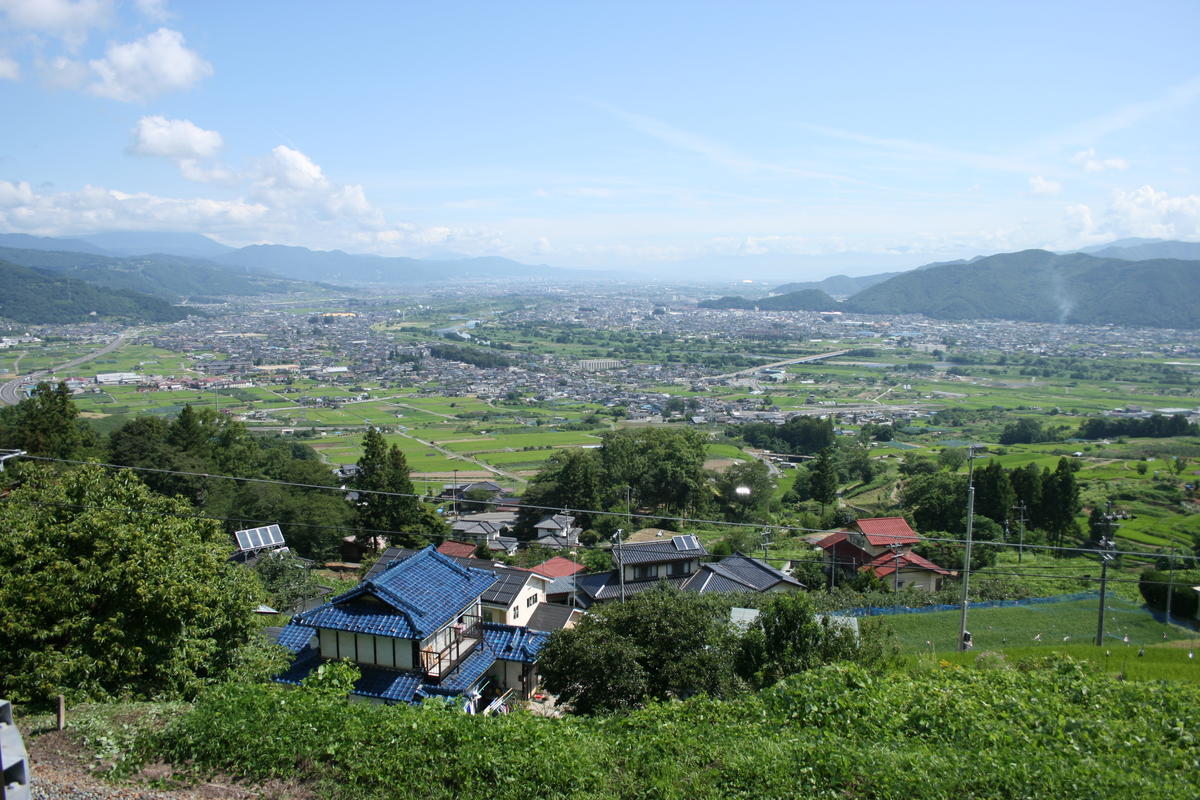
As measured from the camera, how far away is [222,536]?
24.1ft

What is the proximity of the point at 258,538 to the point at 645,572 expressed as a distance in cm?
916

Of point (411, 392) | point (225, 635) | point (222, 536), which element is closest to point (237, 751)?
point (225, 635)

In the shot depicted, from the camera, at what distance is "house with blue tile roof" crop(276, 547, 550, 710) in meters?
7.26

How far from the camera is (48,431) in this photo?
16125 mm

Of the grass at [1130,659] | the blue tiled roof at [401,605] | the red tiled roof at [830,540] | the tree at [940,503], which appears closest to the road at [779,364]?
the tree at [940,503]

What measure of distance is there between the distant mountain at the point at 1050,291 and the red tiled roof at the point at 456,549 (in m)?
91.4

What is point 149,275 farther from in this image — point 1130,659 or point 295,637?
point 1130,659

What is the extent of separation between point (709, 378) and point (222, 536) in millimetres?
51110

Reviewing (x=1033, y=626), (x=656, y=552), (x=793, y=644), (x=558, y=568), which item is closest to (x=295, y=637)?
(x=793, y=644)

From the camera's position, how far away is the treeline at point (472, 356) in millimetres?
61562

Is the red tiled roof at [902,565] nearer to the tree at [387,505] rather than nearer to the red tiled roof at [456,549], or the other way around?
the red tiled roof at [456,549]

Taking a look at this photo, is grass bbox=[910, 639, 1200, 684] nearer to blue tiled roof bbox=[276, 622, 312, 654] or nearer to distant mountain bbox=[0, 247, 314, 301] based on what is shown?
blue tiled roof bbox=[276, 622, 312, 654]

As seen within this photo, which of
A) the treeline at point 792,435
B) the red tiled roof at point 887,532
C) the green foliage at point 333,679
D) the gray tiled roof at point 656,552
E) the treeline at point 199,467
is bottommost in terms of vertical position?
the treeline at point 792,435

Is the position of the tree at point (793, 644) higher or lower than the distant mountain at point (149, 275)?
lower
